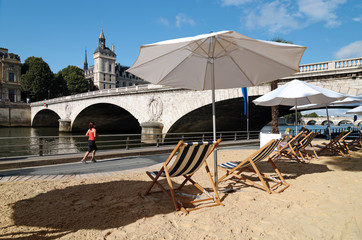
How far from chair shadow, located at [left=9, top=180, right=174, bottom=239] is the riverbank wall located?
53569mm

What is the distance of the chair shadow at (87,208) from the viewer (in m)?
2.51

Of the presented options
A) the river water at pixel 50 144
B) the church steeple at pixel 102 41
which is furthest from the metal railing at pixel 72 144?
the church steeple at pixel 102 41

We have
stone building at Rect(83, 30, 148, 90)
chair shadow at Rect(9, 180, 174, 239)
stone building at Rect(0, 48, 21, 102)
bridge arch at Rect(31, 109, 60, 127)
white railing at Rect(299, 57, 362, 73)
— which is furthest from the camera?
stone building at Rect(83, 30, 148, 90)

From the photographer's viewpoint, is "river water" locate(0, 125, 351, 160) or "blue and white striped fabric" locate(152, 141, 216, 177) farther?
"river water" locate(0, 125, 351, 160)

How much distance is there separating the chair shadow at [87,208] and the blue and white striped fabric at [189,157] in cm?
51

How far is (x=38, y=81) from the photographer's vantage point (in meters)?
54.3

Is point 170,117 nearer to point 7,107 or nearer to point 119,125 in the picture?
point 119,125

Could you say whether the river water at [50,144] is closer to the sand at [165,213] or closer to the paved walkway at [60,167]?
the paved walkway at [60,167]

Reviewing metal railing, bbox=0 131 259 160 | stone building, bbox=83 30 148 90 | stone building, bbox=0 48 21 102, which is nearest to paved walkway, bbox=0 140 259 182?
metal railing, bbox=0 131 259 160

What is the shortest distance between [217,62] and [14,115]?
180 ft

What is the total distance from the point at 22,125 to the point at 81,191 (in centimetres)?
5434

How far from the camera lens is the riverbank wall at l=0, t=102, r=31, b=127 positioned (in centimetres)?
4534

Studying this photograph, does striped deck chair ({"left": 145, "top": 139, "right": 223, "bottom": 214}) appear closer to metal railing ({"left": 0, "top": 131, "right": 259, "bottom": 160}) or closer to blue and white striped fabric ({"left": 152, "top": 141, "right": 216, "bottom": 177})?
blue and white striped fabric ({"left": 152, "top": 141, "right": 216, "bottom": 177})

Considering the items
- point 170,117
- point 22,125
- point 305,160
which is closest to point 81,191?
point 305,160
